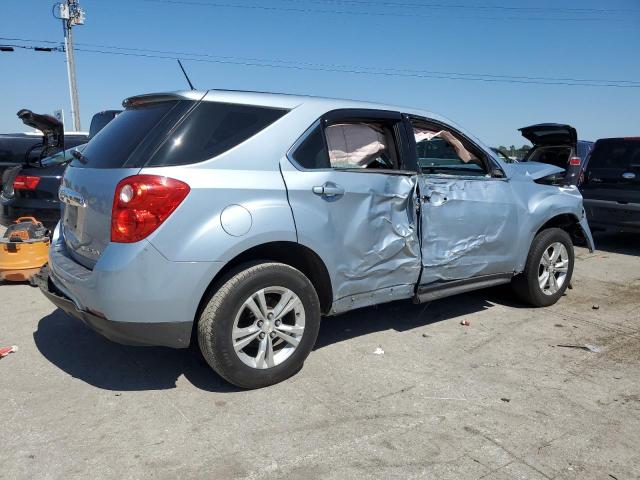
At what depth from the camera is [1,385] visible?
351 cm

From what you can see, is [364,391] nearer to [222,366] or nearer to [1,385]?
[222,366]

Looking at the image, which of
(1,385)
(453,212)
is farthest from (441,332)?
(1,385)

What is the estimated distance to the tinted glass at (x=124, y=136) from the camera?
3.31 m

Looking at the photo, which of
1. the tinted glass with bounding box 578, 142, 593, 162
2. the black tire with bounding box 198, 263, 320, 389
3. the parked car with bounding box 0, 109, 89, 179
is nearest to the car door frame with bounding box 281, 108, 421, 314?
the black tire with bounding box 198, 263, 320, 389

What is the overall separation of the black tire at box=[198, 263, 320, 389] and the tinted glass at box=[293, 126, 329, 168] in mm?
708

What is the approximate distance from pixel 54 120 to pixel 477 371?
19.2ft

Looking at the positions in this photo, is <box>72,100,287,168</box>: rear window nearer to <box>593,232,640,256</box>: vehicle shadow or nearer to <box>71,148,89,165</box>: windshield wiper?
<box>71,148,89,165</box>: windshield wiper

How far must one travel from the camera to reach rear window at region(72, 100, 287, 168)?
316 centimetres

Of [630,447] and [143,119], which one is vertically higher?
[143,119]

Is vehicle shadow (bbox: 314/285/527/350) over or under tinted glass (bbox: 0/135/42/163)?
under

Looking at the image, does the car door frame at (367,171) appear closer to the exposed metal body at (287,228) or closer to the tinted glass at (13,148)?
the exposed metal body at (287,228)

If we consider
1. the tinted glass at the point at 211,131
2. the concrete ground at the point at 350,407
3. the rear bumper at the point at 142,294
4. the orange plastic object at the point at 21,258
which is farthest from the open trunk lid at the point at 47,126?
the rear bumper at the point at 142,294

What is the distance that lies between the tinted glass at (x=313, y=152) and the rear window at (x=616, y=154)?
6.67 metres

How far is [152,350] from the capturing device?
4102 millimetres
